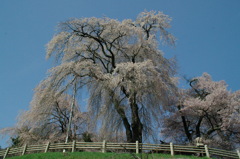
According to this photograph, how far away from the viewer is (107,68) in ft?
66.1

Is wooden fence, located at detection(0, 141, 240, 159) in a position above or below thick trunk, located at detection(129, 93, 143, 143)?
below

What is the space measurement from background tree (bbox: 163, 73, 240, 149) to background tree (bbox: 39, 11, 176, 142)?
2750mm

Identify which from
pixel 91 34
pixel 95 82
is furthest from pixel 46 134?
pixel 91 34

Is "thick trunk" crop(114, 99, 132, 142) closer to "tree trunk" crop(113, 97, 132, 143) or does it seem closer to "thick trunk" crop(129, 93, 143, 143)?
"tree trunk" crop(113, 97, 132, 143)

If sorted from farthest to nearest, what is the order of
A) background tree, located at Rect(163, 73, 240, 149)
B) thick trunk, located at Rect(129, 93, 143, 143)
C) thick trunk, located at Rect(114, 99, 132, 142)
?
background tree, located at Rect(163, 73, 240, 149) < thick trunk, located at Rect(114, 99, 132, 142) < thick trunk, located at Rect(129, 93, 143, 143)

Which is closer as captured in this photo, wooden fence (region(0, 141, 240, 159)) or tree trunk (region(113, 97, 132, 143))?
wooden fence (region(0, 141, 240, 159))

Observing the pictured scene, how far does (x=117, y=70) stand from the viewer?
16.6 metres

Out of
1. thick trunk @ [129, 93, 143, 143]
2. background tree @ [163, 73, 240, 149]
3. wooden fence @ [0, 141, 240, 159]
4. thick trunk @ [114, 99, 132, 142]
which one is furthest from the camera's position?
background tree @ [163, 73, 240, 149]

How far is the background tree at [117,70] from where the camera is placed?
16.4m

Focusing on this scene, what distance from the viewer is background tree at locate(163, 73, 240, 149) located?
18375 millimetres

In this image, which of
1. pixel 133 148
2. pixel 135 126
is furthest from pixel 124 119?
pixel 133 148

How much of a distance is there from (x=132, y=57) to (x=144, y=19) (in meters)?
4.50

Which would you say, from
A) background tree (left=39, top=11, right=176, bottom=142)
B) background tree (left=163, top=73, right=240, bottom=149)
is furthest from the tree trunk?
background tree (left=163, top=73, right=240, bottom=149)

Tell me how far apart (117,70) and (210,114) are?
372 inches
